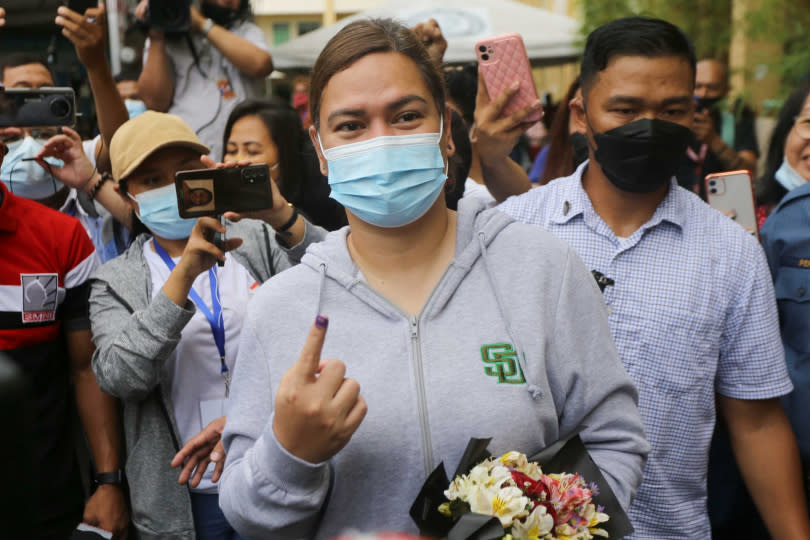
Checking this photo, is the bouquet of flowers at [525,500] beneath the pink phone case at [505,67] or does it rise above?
beneath

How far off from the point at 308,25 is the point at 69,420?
1431 inches

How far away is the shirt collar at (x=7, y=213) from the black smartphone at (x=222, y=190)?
1.96 feet

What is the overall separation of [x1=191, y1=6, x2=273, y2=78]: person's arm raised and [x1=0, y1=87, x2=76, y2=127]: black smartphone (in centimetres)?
168

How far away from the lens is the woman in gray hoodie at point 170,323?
102 inches

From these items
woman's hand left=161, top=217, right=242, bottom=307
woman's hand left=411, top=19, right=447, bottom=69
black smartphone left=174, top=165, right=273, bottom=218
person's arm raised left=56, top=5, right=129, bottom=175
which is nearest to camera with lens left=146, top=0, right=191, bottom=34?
person's arm raised left=56, top=5, right=129, bottom=175

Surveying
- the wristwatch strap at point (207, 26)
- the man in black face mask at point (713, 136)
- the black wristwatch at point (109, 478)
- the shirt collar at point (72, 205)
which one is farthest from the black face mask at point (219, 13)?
the black wristwatch at point (109, 478)

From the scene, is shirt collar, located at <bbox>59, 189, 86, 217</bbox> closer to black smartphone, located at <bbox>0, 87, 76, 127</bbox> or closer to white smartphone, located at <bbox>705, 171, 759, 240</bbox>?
black smartphone, located at <bbox>0, 87, 76, 127</bbox>

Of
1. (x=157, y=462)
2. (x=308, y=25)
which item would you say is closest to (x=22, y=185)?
(x=157, y=462)

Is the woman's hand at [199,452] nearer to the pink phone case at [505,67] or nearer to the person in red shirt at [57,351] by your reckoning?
the person in red shirt at [57,351]

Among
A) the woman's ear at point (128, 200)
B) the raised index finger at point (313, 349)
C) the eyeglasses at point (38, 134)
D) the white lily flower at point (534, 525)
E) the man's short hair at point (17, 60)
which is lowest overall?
the white lily flower at point (534, 525)

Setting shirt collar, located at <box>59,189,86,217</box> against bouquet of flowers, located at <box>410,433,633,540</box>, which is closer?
bouquet of flowers, located at <box>410,433,633,540</box>

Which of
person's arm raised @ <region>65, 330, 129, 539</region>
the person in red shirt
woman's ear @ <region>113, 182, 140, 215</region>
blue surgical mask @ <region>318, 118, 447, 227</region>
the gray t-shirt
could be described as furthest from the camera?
the gray t-shirt

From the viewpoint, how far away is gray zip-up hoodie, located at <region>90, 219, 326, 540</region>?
2.60 metres

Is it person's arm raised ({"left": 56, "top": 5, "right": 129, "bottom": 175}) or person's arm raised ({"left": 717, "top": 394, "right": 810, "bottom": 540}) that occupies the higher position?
person's arm raised ({"left": 56, "top": 5, "right": 129, "bottom": 175})
